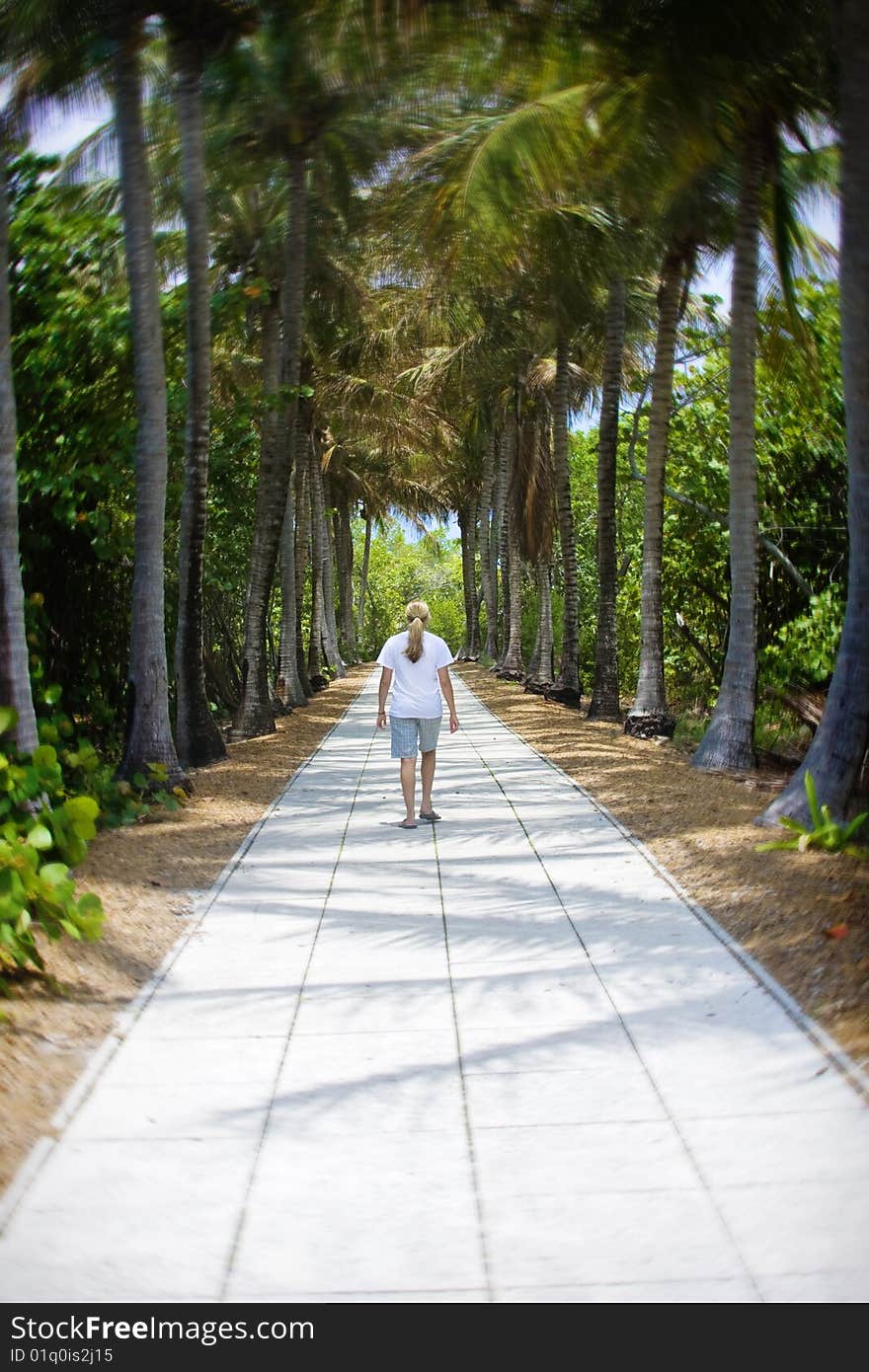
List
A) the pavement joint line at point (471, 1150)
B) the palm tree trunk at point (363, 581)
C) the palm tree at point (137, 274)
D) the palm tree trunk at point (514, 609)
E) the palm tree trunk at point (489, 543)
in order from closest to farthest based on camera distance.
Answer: the pavement joint line at point (471, 1150) → the palm tree at point (137, 274) → the palm tree trunk at point (514, 609) → the palm tree trunk at point (489, 543) → the palm tree trunk at point (363, 581)

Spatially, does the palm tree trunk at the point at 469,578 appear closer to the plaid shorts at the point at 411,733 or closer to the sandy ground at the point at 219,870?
the sandy ground at the point at 219,870

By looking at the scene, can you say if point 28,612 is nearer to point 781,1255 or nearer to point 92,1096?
point 92,1096

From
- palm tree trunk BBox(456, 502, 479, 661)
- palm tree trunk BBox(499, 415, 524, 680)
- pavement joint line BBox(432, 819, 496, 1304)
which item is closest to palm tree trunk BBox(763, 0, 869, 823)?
pavement joint line BBox(432, 819, 496, 1304)

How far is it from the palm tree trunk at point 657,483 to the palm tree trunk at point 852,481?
24.9ft

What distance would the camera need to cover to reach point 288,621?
2400 centimetres

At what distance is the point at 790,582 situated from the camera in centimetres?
1925

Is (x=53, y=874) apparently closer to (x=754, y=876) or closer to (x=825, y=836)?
(x=754, y=876)

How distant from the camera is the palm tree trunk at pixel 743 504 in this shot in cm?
1279

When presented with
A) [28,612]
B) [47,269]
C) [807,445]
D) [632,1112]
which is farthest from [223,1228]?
[807,445]

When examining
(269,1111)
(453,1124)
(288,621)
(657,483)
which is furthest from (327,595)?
(453,1124)

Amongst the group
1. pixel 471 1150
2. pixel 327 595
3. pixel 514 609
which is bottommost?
pixel 471 1150

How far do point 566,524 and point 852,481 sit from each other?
15.0 metres

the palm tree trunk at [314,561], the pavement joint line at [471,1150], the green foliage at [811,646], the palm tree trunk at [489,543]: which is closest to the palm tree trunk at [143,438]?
the pavement joint line at [471,1150]

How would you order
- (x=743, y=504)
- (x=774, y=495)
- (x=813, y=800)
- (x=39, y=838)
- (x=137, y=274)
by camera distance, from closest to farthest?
(x=39, y=838), (x=813, y=800), (x=137, y=274), (x=743, y=504), (x=774, y=495)
